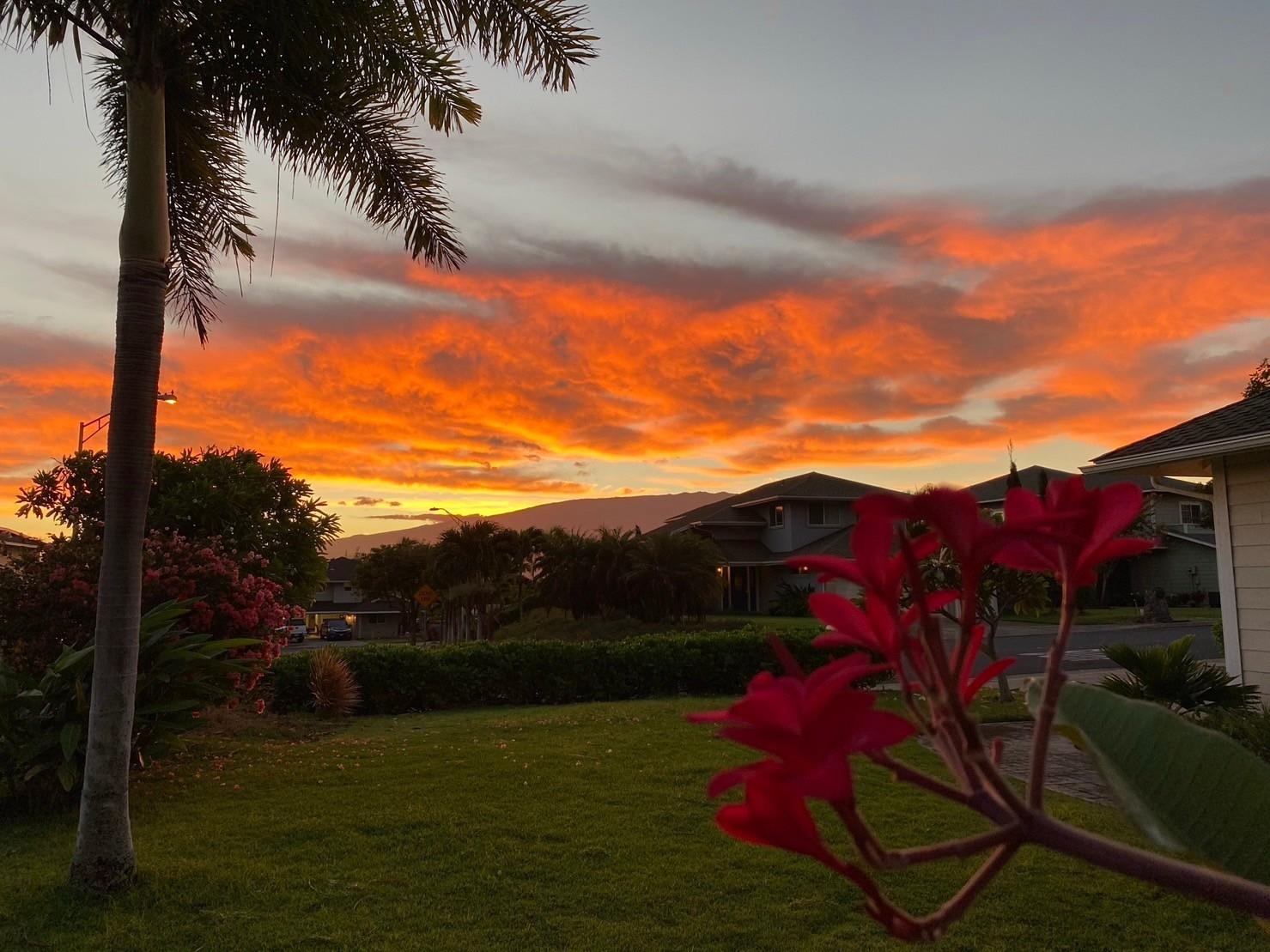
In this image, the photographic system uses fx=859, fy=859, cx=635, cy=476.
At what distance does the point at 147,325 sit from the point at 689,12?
5132mm

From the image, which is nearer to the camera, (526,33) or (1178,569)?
(526,33)

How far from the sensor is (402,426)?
16.9m

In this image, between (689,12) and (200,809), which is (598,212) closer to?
(689,12)

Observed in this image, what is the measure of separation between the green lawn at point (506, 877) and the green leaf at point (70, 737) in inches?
24.6

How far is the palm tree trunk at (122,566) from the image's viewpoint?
5.40 meters

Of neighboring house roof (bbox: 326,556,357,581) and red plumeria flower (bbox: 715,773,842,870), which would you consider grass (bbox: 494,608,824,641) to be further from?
Answer: neighboring house roof (bbox: 326,556,357,581)

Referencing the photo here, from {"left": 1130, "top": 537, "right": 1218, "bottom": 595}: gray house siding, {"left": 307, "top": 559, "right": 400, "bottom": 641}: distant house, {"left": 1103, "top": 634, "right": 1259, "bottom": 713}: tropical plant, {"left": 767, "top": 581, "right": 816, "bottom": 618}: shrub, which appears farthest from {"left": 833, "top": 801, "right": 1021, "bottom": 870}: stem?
{"left": 307, "top": 559, "right": 400, "bottom": 641}: distant house

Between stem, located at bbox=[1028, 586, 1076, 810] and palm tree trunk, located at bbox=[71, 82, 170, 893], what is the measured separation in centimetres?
591

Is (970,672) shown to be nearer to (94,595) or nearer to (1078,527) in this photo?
(1078,527)

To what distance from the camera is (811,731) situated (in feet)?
1.40

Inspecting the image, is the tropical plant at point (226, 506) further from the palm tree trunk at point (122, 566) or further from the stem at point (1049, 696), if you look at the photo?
the stem at point (1049, 696)

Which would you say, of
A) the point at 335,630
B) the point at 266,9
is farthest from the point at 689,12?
the point at 335,630

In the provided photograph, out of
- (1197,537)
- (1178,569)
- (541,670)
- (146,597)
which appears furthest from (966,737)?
(1197,537)

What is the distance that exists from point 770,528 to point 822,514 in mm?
2586
